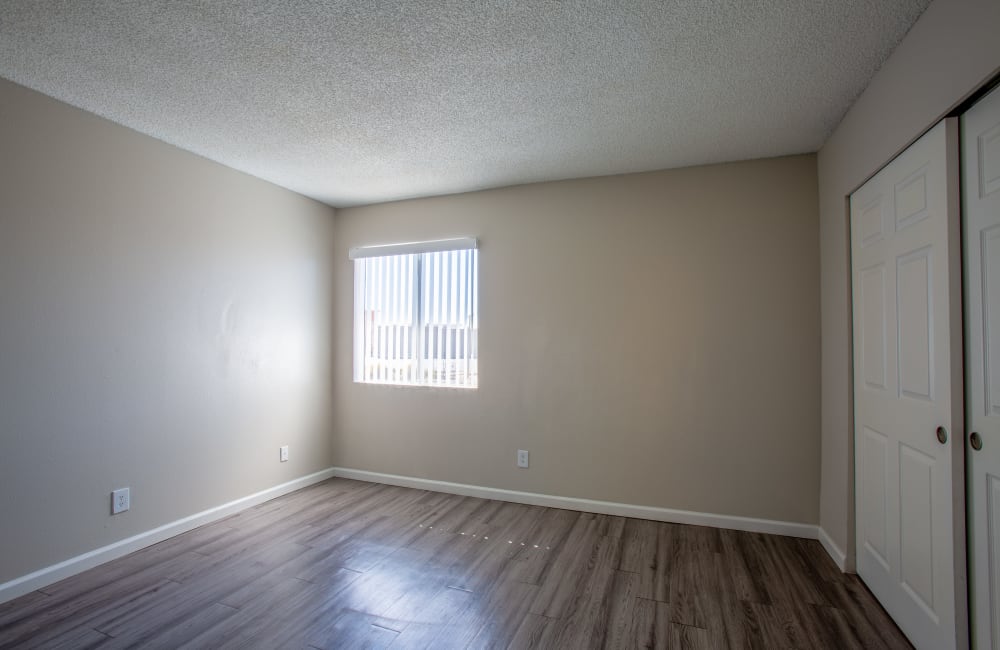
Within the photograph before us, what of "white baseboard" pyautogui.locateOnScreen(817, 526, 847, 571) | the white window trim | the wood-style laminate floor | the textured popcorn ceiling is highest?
the textured popcorn ceiling

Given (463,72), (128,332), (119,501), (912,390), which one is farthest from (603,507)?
(128,332)

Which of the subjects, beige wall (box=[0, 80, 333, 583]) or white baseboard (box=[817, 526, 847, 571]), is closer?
beige wall (box=[0, 80, 333, 583])

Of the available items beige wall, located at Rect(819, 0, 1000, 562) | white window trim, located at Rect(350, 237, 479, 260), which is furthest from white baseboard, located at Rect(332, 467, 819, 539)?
white window trim, located at Rect(350, 237, 479, 260)

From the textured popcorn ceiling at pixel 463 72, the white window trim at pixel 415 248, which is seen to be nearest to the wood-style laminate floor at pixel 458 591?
the white window trim at pixel 415 248

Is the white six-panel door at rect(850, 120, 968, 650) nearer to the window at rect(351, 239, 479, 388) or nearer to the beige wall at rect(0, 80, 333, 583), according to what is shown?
the window at rect(351, 239, 479, 388)

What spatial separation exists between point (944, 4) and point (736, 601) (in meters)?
2.58

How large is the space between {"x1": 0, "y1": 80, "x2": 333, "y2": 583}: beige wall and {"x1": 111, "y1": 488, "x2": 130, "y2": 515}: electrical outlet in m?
0.04

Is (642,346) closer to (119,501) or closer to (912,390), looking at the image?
(912,390)

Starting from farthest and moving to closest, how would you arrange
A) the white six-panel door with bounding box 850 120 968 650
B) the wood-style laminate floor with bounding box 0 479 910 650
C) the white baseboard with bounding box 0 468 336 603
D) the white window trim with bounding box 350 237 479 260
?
the white window trim with bounding box 350 237 479 260
the white baseboard with bounding box 0 468 336 603
the wood-style laminate floor with bounding box 0 479 910 650
the white six-panel door with bounding box 850 120 968 650

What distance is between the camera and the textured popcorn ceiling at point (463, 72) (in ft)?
5.97

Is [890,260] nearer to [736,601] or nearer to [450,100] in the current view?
[736,601]

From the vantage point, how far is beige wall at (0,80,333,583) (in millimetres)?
2363

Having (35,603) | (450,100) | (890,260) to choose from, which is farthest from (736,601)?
(35,603)

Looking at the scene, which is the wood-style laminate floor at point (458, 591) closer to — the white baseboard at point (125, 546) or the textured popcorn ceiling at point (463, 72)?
the white baseboard at point (125, 546)
